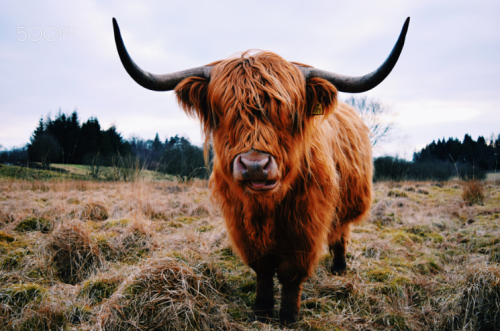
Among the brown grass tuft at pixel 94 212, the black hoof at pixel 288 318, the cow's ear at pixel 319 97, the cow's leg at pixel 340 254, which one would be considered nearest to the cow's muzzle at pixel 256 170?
the cow's ear at pixel 319 97

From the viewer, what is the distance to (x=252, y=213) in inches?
85.6

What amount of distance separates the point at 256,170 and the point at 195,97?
95cm

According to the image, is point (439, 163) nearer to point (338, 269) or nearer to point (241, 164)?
point (338, 269)

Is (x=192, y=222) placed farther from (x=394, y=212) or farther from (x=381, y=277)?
A: (x=394, y=212)

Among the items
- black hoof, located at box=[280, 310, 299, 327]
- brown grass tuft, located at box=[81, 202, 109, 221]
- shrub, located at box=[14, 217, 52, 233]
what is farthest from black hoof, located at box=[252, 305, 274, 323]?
brown grass tuft, located at box=[81, 202, 109, 221]

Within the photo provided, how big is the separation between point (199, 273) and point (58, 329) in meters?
1.04

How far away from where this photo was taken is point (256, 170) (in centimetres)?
164

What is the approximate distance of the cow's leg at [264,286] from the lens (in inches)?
94.8

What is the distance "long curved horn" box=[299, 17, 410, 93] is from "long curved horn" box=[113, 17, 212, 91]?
90 cm

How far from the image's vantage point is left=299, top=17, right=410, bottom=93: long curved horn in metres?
1.79

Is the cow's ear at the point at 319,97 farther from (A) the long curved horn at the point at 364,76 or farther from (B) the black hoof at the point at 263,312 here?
(B) the black hoof at the point at 263,312

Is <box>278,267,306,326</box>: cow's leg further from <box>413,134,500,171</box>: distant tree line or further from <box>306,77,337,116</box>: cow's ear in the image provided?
<box>413,134,500,171</box>: distant tree line

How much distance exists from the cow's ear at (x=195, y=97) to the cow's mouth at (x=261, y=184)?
2.37 ft

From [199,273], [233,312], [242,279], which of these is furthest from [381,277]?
[199,273]
